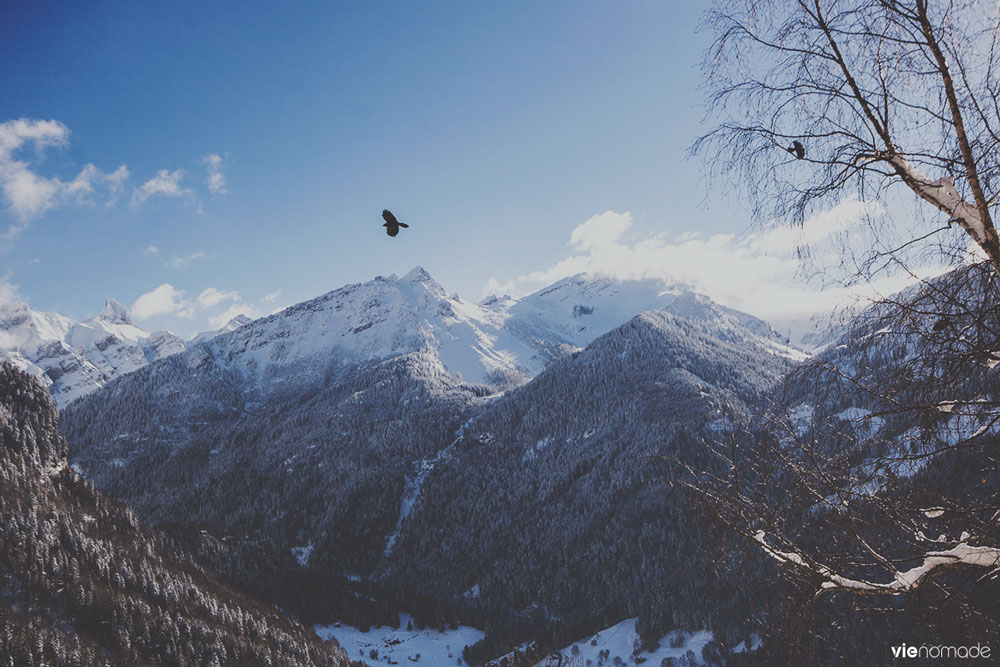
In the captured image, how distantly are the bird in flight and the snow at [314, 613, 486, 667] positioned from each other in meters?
116

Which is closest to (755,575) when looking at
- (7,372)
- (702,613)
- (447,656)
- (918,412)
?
(918,412)

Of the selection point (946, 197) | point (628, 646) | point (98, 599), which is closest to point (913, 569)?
point (946, 197)

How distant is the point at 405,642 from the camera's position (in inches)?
4151

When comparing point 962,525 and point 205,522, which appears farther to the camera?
point 205,522

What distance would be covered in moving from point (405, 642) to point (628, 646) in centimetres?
4848

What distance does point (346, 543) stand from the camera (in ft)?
469

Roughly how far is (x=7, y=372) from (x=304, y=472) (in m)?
93.6

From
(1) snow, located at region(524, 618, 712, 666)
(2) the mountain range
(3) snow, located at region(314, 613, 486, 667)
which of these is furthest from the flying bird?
(3) snow, located at region(314, 613, 486, 667)

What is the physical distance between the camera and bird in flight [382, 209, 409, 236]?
3.68 meters

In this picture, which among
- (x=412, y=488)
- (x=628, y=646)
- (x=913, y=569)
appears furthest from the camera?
(x=412, y=488)

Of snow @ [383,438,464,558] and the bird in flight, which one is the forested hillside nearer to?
snow @ [383,438,464,558]

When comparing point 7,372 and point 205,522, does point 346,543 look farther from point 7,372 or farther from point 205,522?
point 7,372

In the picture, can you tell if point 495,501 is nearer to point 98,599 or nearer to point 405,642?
point 405,642

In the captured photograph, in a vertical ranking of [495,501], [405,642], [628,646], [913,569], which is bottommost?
[628,646]
